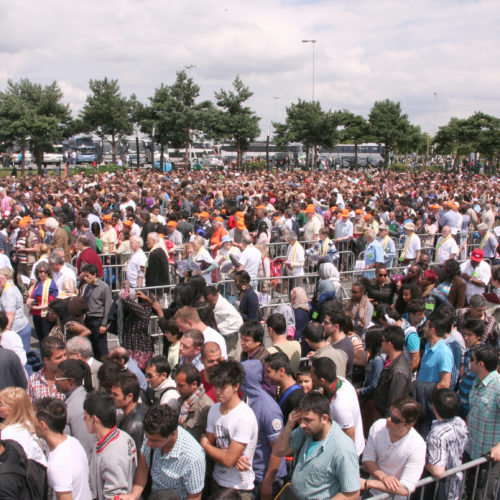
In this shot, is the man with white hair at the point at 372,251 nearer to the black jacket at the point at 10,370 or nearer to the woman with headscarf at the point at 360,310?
the woman with headscarf at the point at 360,310

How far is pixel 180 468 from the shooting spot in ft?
11.6

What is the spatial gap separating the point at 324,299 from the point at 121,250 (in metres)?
5.36

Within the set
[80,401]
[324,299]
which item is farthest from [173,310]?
[80,401]

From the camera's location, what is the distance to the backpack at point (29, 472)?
3.37 metres

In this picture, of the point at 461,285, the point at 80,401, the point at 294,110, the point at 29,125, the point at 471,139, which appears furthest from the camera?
the point at 294,110

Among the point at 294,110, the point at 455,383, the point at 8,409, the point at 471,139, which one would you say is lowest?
the point at 455,383

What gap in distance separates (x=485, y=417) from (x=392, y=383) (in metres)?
0.79

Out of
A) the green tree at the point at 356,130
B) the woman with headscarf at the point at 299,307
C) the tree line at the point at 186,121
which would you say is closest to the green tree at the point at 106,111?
the tree line at the point at 186,121

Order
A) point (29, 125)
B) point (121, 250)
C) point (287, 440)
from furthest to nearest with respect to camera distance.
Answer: point (29, 125) < point (121, 250) < point (287, 440)

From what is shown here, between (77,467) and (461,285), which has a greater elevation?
(461,285)

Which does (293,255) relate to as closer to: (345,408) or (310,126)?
(345,408)

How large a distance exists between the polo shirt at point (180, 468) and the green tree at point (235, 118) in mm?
46947

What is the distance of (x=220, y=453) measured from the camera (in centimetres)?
380

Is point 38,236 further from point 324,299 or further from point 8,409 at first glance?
point 8,409
